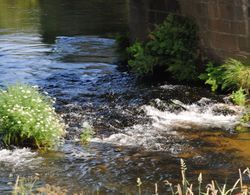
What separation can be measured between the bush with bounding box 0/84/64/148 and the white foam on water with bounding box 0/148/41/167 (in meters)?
0.17

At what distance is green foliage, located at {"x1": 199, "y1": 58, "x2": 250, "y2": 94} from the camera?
33.3 ft

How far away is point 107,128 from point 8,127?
158cm

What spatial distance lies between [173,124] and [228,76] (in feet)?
6.06

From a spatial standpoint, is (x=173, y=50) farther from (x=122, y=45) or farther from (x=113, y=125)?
(x=113, y=125)

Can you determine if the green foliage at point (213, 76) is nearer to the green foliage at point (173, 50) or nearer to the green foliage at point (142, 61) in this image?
the green foliage at point (173, 50)

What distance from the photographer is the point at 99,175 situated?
6762mm

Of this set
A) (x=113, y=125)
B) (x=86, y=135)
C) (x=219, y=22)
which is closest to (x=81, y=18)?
(x=219, y=22)

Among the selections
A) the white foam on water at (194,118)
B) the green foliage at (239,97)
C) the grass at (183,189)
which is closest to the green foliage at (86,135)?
the white foam on water at (194,118)

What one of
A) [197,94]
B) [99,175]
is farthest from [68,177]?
[197,94]

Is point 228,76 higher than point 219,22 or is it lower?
lower

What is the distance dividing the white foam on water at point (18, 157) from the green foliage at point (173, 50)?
179 inches

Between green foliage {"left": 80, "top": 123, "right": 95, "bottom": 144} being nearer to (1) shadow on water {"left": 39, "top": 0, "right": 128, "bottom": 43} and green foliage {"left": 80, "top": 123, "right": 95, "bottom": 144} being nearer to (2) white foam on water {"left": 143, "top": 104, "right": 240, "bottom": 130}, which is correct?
(2) white foam on water {"left": 143, "top": 104, "right": 240, "bottom": 130}

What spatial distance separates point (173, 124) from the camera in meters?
8.92

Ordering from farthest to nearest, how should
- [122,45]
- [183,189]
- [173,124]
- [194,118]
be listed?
[122,45]
[194,118]
[173,124]
[183,189]
